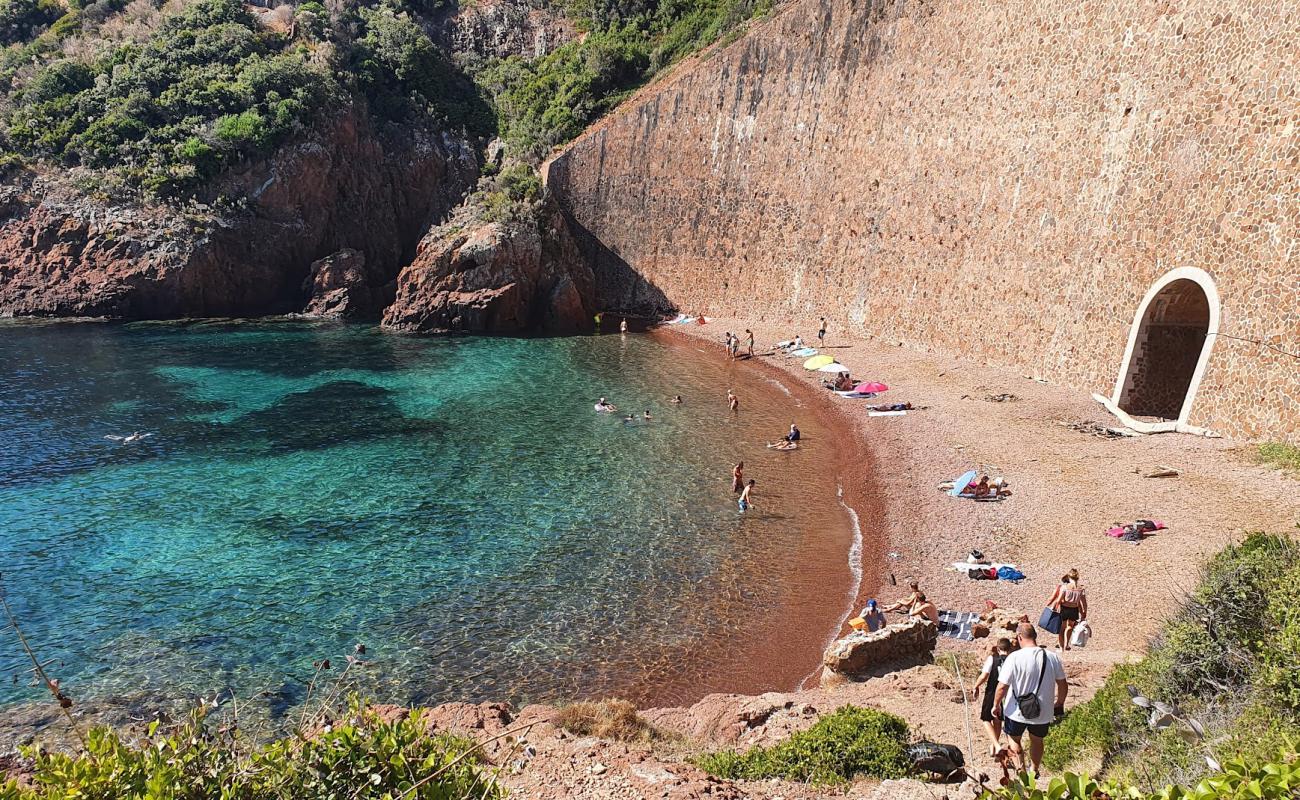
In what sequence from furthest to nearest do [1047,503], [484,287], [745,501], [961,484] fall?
[484,287] → [745,501] → [961,484] → [1047,503]

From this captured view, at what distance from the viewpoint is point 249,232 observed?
43594 mm

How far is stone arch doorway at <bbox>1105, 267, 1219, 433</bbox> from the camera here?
2005 cm

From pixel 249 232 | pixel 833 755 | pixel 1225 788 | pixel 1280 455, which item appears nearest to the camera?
pixel 1225 788

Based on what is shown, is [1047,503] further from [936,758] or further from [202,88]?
[202,88]

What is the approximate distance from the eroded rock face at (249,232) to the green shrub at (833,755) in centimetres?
4224

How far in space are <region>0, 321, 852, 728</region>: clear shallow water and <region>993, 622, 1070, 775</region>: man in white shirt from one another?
219 inches

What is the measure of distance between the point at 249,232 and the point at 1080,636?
150 ft

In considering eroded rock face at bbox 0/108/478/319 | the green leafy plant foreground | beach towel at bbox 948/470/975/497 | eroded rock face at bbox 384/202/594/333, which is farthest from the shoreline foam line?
eroded rock face at bbox 0/108/478/319

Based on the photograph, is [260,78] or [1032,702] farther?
[260,78]

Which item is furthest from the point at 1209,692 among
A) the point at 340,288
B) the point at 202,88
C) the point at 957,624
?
the point at 202,88

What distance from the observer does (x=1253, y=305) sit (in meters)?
17.4

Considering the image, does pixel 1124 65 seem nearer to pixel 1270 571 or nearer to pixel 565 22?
pixel 1270 571

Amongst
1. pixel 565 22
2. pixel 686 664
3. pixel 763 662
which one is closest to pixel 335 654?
pixel 686 664

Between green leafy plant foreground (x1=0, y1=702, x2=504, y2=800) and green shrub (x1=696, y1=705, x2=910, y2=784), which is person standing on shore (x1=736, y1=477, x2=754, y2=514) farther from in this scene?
green leafy plant foreground (x1=0, y1=702, x2=504, y2=800)
